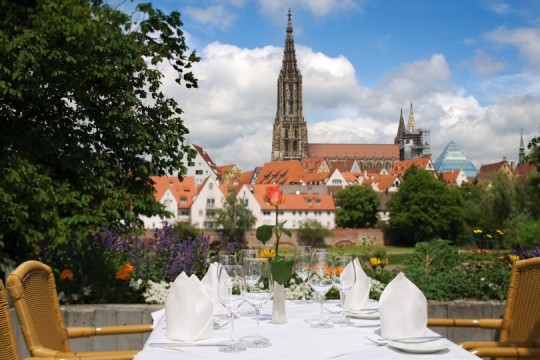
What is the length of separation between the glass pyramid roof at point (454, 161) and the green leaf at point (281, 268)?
163982mm

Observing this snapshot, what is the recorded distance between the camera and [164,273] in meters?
5.63

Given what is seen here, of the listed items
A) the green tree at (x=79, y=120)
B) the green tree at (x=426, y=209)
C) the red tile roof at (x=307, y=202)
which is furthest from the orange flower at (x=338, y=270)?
the red tile roof at (x=307, y=202)

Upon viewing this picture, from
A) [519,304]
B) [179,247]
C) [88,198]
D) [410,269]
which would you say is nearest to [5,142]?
[88,198]

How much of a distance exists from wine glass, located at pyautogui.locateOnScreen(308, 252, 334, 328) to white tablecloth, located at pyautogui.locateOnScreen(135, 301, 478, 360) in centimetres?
17

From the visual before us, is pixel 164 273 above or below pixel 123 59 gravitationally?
below

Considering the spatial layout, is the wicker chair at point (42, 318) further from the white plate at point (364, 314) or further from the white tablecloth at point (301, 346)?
the white plate at point (364, 314)

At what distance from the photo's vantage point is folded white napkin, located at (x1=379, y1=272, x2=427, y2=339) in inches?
115

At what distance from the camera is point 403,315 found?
2943 mm

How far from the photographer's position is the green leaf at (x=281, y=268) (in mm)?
3033

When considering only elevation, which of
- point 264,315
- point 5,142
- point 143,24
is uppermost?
point 143,24

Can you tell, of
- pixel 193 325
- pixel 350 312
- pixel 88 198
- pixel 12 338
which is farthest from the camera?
pixel 88 198

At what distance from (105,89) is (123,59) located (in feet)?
1.73

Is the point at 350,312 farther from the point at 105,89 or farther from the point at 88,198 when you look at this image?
the point at 105,89

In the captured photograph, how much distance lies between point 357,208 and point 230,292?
251 ft
